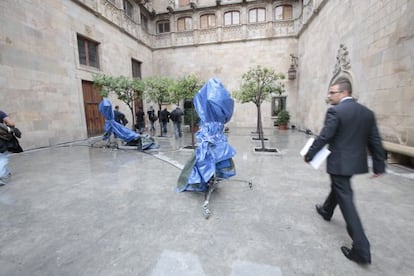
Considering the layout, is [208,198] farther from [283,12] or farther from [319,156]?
[283,12]

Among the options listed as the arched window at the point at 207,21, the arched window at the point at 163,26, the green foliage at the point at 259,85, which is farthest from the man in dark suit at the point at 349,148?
the arched window at the point at 163,26

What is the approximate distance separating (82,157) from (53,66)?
4.94 meters

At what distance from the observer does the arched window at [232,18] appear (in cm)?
1478

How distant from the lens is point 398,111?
5.00 metres

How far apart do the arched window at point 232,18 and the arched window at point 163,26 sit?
4955 mm

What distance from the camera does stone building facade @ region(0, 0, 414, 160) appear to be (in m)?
5.43

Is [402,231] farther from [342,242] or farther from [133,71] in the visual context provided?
[133,71]

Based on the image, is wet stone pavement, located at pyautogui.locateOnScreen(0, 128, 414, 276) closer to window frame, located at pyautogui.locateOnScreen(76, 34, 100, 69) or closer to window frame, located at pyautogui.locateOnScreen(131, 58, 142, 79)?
window frame, located at pyautogui.locateOnScreen(76, 34, 100, 69)

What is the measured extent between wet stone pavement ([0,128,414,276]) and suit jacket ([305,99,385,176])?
92 centimetres

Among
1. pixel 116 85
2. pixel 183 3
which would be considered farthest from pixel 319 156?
pixel 183 3

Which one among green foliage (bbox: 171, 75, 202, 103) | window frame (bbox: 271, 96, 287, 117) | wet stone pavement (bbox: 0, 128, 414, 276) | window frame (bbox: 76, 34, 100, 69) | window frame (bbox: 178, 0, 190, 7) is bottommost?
wet stone pavement (bbox: 0, 128, 414, 276)

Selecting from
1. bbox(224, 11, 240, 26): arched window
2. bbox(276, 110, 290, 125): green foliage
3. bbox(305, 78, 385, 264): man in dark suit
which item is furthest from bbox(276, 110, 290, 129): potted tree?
bbox(305, 78, 385, 264): man in dark suit

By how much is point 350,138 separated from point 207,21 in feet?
53.7

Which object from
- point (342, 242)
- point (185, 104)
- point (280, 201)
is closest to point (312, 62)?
point (185, 104)
